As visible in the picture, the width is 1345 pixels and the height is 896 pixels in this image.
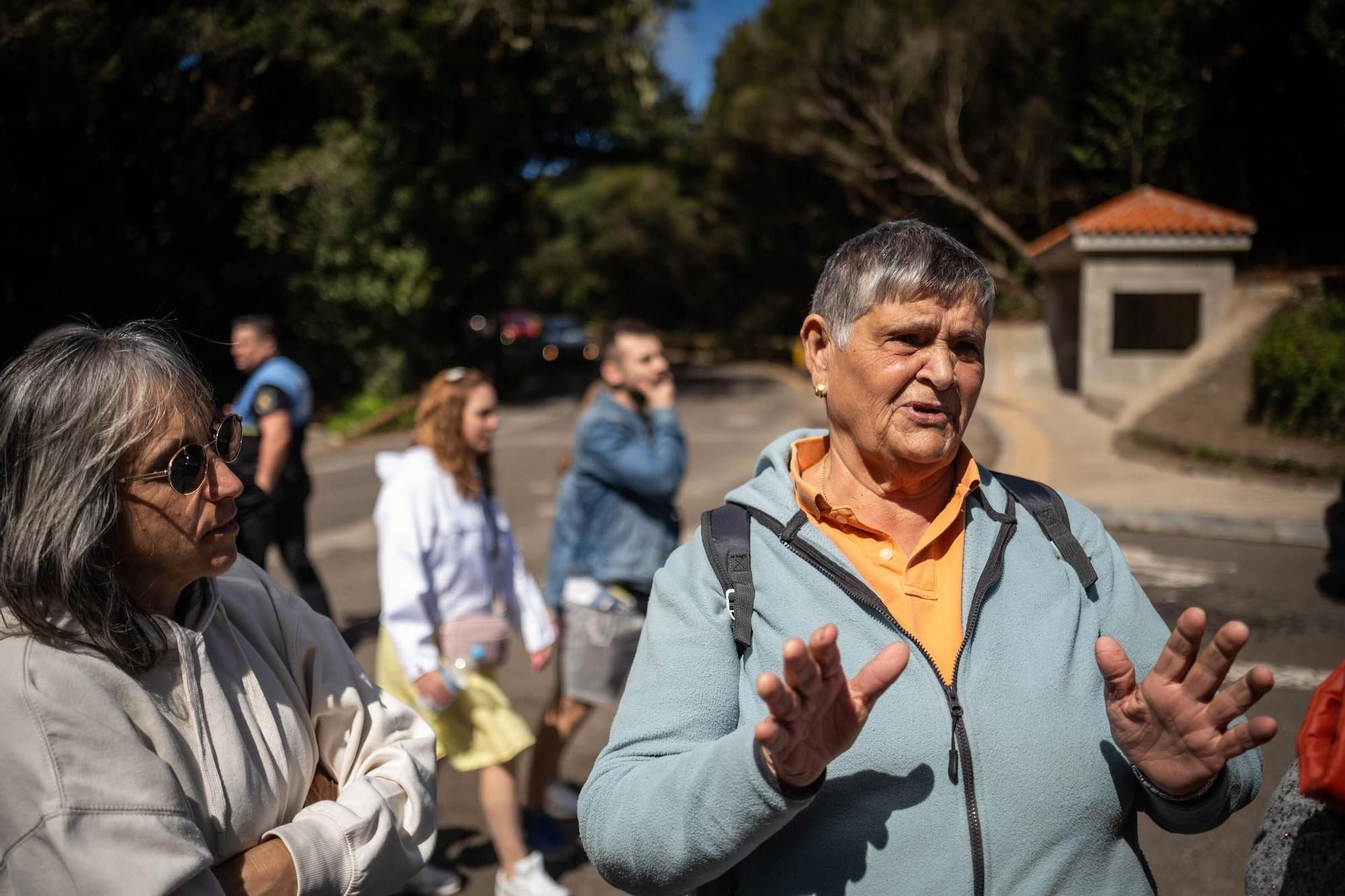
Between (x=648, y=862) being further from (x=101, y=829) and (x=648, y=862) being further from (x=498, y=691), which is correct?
(x=498, y=691)

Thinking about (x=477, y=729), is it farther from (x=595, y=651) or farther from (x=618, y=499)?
(x=618, y=499)

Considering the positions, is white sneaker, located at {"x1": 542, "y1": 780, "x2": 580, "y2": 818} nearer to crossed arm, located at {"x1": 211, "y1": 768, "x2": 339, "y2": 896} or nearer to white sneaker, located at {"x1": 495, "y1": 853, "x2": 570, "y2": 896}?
white sneaker, located at {"x1": 495, "y1": 853, "x2": 570, "y2": 896}

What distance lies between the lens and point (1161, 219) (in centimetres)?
1603

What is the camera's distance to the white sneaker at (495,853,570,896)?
340cm

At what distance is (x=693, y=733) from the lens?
167 cm

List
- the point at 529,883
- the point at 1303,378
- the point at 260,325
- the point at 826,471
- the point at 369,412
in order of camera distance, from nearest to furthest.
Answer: the point at 826,471 → the point at 529,883 → the point at 260,325 → the point at 1303,378 → the point at 369,412

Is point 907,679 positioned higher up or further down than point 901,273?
further down

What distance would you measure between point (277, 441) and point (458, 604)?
2.37m

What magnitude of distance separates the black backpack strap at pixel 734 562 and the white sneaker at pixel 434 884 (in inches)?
95.8

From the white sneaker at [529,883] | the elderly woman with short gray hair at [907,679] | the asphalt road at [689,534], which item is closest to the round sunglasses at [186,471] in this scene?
the elderly woman with short gray hair at [907,679]

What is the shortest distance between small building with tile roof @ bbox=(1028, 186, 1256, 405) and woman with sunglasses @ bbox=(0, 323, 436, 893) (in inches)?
620

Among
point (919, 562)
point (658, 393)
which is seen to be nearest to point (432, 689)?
point (658, 393)

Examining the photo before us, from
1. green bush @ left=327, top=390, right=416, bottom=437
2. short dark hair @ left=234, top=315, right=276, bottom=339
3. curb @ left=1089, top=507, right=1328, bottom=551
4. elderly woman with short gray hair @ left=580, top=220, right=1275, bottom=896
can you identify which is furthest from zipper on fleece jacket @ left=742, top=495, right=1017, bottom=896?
green bush @ left=327, top=390, right=416, bottom=437

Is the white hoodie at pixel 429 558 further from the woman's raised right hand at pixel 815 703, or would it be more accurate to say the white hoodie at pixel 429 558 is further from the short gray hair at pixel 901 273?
the woman's raised right hand at pixel 815 703
